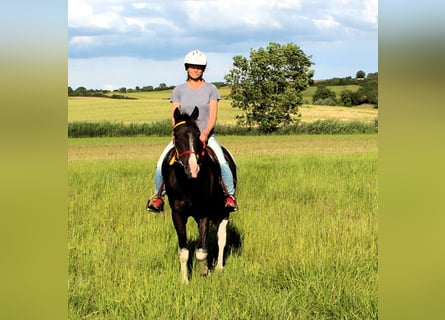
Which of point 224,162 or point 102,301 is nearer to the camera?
point 102,301

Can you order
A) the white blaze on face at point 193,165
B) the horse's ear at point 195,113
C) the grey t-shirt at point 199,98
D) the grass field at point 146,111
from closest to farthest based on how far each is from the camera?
the white blaze on face at point 193,165, the horse's ear at point 195,113, the grey t-shirt at point 199,98, the grass field at point 146,111

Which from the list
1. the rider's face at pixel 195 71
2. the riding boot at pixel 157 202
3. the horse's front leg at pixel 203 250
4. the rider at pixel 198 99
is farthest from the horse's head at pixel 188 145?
the horse's front leg at pixel 203 250

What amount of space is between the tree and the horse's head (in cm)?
6032

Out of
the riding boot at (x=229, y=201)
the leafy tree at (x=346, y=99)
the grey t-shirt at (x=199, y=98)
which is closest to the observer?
the grey t-shirt at (x=199, y=98)

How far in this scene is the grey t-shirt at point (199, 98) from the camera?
6.04 meters

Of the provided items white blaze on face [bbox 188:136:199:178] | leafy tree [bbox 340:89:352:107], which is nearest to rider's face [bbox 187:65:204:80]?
white blaze on face [bbox 188:136:199:178]

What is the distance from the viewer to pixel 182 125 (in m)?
5.41

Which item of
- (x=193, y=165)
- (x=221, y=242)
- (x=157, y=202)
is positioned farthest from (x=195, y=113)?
(x=221, y=242)

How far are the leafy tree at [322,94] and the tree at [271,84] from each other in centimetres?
2123

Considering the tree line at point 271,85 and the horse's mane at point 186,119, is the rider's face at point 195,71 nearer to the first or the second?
the horse's mane at point 186,119

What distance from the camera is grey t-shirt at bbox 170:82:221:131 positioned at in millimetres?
6035
